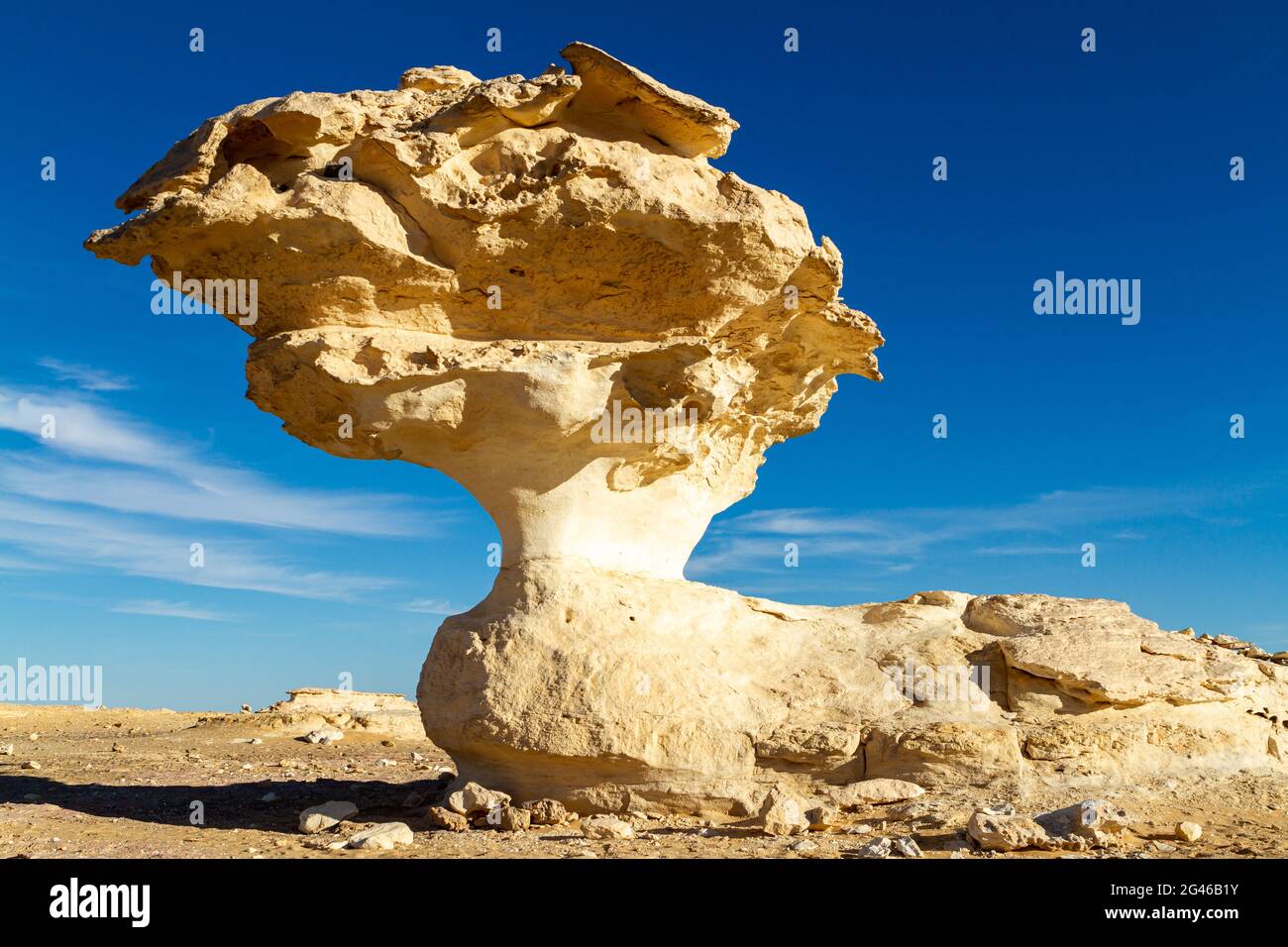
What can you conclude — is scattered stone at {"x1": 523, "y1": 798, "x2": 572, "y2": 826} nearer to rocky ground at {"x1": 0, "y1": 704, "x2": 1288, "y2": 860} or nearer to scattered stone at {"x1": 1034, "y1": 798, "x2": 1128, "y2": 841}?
rocky ground at {"x1": 0, "y1": 704, "x2": 1288, "y2": 860}

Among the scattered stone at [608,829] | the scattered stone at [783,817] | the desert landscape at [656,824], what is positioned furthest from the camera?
the scattered stone at [608,829]

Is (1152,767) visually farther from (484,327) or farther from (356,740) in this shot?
(356,740)

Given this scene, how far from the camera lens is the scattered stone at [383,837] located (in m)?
7.58

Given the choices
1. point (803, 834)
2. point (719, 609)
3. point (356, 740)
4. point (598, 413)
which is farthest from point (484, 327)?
point (356, 740)

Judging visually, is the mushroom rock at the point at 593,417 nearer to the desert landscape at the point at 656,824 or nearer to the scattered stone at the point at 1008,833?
the desert landscape at the point at 656,824

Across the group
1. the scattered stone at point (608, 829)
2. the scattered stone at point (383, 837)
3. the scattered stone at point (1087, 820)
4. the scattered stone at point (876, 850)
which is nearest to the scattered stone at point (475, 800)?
the scattered stone at point (383, 837)

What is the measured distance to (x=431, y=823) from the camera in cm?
866

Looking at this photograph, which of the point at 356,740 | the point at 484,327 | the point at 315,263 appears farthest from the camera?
the point at 356,740

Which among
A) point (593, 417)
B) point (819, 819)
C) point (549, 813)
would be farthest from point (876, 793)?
point (593, 417)

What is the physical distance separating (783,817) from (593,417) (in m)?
3.63

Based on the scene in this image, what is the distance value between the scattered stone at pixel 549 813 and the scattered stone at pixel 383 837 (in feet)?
3.34

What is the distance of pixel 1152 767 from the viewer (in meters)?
8.48

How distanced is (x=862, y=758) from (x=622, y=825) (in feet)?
6.61

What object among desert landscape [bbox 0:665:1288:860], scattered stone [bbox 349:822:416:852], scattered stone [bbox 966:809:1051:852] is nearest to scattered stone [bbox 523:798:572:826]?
desert landscape [bbox 0:665:1288:860]
